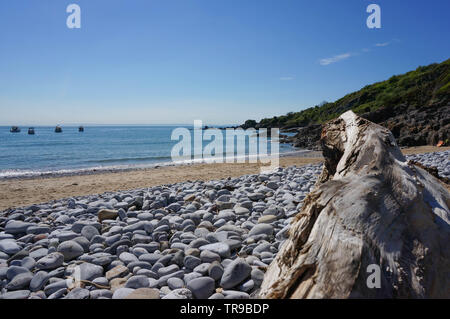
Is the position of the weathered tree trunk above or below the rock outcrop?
below

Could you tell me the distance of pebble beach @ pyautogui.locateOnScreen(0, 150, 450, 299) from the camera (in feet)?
7.31

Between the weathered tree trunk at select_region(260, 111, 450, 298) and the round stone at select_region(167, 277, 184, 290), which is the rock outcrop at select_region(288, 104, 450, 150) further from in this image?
the round stone at select_region(167, 277, 184, 290)

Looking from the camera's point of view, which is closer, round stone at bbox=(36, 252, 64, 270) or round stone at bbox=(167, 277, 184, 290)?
round stone at bbox=(167, 277, 184, 290)

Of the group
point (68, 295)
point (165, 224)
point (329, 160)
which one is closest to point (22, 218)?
point (165, 224)

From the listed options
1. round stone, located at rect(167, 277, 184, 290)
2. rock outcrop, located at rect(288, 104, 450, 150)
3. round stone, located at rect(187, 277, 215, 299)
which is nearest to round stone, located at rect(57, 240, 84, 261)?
round stone, located at rect(167, 277, 184, 290)

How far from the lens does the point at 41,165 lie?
603 inches

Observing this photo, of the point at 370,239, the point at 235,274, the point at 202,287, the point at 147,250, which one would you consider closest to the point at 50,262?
the point at 147,250

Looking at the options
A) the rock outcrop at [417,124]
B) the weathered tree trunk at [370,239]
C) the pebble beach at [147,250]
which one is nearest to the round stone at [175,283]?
the pebble beach at [147,250]

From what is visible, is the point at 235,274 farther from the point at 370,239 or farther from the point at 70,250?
the point at 70,250

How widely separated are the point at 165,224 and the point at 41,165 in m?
15.5

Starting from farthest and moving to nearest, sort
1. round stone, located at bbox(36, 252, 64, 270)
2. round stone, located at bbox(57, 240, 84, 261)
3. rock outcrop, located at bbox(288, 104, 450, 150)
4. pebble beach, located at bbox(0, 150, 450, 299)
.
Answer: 1. rock outcrop, located at bbox(288, 104, 450, 150)
2. round stone, located at bbox(57, 240, 84, 261)
3. round stone, located at bbox(36, 252, 64, 270)
4. pebble beach, located at bbox(0, 150, 450, 299)

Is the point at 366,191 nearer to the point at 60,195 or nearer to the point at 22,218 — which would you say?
the point at 22,218

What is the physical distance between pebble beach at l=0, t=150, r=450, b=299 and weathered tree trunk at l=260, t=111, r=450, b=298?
28.1 inches
